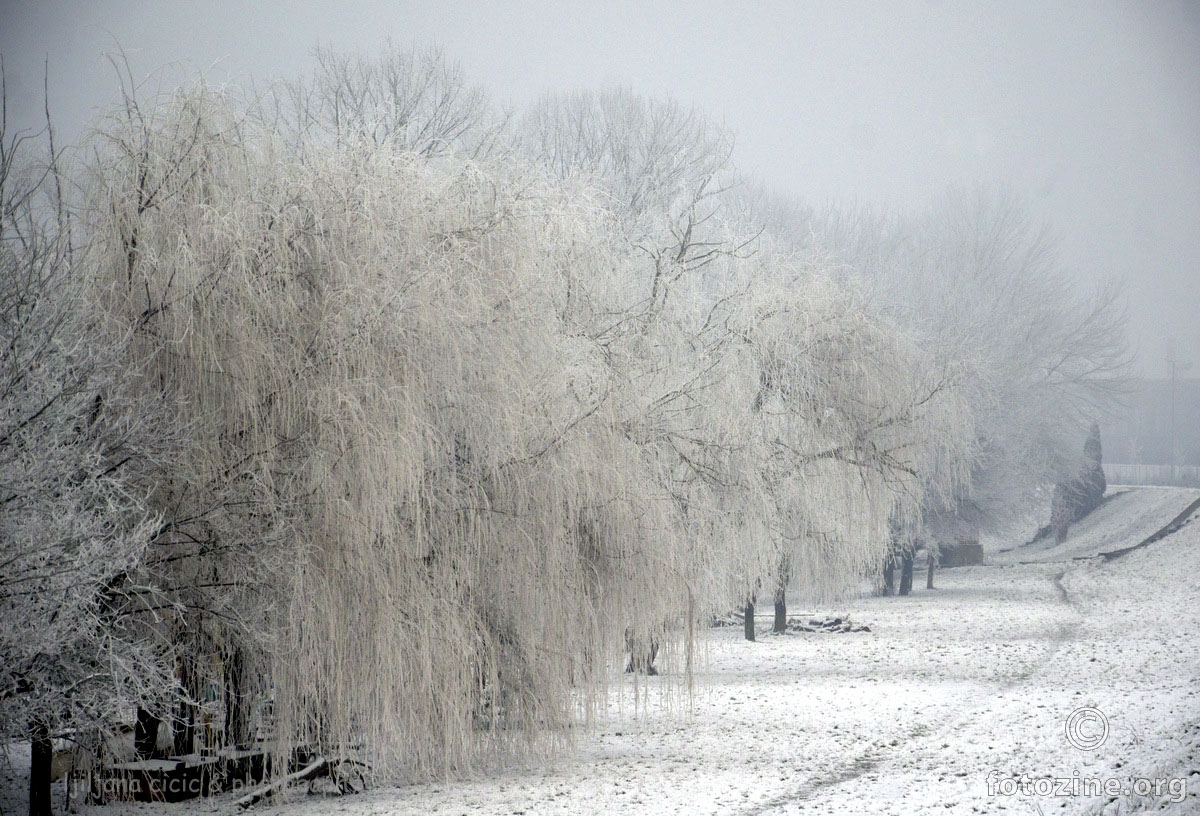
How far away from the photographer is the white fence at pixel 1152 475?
190 feet

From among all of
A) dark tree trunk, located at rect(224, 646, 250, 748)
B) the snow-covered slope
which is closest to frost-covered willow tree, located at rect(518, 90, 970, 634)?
dark tree trunk, located at rect(224, 646, 250, 748)

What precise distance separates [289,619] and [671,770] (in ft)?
12.7

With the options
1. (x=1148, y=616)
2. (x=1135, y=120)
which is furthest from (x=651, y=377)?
(x=1135, y=120)

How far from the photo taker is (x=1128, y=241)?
95.6 meters

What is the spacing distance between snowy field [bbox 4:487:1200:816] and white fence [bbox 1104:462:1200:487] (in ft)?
133

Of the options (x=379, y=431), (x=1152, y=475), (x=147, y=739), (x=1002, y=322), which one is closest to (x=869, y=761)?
(x=379, y=431)

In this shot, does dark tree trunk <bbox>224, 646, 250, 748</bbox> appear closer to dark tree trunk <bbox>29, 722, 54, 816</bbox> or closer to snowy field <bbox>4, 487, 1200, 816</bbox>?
snowy field <bbox>4, 487, 1200, 816</bbox>

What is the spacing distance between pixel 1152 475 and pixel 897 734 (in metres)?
62.5

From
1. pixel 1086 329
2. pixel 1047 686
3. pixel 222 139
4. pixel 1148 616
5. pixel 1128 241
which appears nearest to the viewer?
pixel 222 139

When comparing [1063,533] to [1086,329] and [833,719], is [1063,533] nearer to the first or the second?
[1086,329]

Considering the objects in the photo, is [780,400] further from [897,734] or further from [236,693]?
[236,693]

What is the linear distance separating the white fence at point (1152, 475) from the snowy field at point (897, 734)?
40.4m

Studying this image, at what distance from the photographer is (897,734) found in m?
10.8

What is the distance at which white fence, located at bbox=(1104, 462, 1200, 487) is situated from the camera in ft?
190
